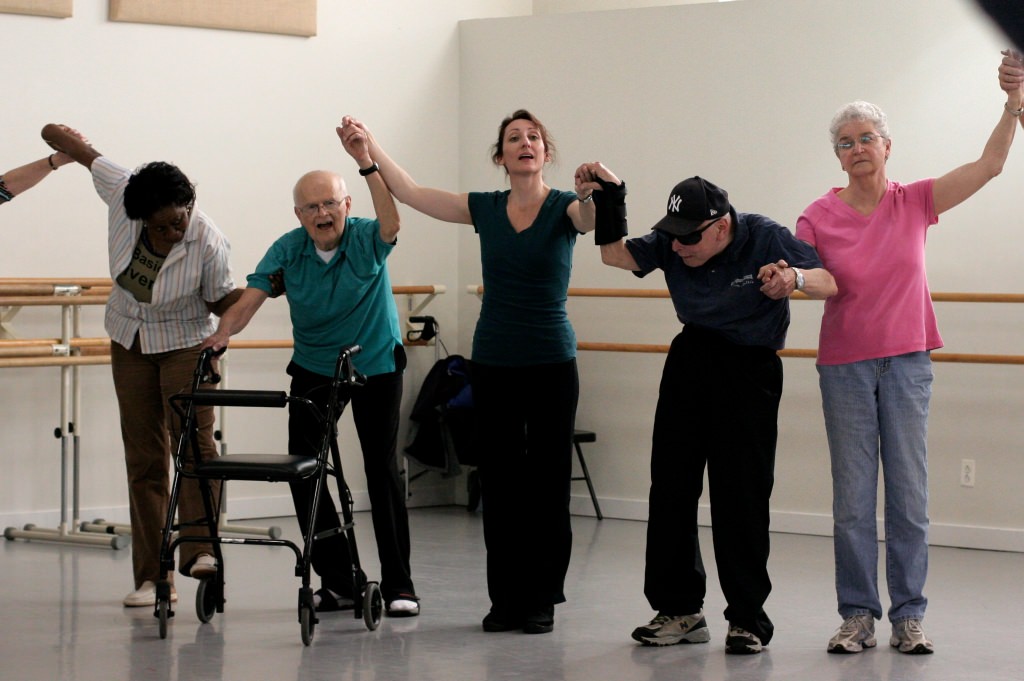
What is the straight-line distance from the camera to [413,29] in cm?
634

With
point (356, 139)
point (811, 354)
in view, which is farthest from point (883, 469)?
point (811, 354)

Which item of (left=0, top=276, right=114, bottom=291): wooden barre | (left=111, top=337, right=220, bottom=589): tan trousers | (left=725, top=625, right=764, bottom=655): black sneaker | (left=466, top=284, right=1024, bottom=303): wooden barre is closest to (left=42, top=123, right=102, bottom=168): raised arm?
(left=111, top=337, right=220, bottom=589): tan trousers

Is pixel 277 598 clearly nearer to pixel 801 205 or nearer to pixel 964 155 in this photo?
pixel 801 205

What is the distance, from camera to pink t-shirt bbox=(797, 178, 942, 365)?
3.22m

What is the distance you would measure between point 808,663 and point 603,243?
1220 millimetres

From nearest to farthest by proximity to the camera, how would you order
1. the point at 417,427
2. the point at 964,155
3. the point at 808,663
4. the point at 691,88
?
the point at 808,663 < the point at 964,155 < the point at 691,88 < the point at 417,427

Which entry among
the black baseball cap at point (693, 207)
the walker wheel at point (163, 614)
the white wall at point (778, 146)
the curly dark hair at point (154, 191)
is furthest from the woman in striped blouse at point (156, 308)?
the white wall at point (778, 146)

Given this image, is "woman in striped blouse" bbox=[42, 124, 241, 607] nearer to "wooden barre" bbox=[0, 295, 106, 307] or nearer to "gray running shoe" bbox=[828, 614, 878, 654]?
"wooden barre" bbox=[0, 295, 106, 307]

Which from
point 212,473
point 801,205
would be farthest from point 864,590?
point 801,205

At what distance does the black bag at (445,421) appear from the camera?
602 centimetres

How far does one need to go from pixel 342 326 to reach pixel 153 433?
0.67 meters

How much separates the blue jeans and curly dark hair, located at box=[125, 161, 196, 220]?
192cm

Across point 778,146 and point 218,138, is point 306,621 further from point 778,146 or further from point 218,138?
point 778,146

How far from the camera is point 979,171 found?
321 centimetres
